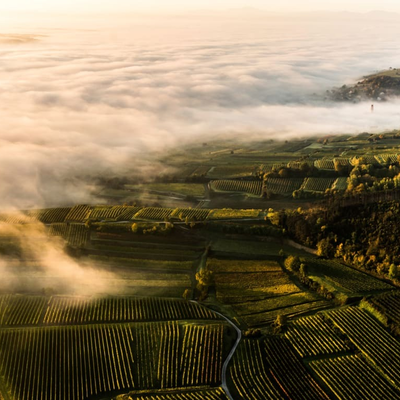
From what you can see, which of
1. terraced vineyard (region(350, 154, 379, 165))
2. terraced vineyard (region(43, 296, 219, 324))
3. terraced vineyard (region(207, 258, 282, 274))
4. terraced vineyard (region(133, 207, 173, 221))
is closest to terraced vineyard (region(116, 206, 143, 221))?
terraced vineyard (region(133, 207, 173, 221))

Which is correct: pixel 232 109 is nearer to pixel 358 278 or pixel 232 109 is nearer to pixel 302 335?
pixel 358 278

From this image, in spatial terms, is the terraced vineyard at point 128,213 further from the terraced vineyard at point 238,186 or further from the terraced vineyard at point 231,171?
the terraced vineyard at point 231,171

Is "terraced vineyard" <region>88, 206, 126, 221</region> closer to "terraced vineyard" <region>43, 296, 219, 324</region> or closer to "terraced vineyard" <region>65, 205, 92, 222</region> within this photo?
"terraced vineyard" <region>65, 205, 92, 222</region>

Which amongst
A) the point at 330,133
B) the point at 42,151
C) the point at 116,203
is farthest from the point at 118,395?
the point at 330,133

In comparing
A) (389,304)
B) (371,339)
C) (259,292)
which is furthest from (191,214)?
(371,339)

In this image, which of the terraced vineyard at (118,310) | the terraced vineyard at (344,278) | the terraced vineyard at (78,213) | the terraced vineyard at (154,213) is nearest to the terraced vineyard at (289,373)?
the terraced vineyard at (118,310)
